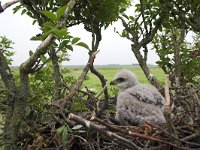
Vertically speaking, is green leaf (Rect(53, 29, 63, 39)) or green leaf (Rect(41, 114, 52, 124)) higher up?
green leaf (Rect(53, 29, 63, 39))

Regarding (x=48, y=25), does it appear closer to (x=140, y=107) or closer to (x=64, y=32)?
(x=64, y=32)

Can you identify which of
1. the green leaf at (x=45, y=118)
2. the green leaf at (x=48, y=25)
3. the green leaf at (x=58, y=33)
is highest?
the green leaf at (x=48, y=25)

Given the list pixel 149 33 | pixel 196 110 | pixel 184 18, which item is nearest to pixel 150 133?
pixel 196 110

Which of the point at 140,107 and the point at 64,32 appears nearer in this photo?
the point at 64,32

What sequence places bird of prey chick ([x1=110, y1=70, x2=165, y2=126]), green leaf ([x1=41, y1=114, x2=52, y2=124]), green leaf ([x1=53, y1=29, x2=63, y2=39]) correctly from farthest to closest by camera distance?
1. bird of prey chick ([x1=110, y1=70, x2=165, y2=126])
2. green leaf ([x1=41, y1=114, x2=52, y2=124])
3. green leaf ([x1=53, y1=29, x2=63, y2=39])

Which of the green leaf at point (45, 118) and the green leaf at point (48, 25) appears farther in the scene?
the green leaf at point (45, 118)

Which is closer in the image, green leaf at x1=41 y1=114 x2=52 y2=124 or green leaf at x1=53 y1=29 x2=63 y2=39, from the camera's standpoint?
green leaf at x1=53 y1=29 x2=63 y2=39

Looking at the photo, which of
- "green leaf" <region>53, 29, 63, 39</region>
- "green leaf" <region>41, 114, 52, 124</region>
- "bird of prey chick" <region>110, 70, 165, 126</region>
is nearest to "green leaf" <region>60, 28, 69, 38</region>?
"green leaf" <region>53, 29, 63, 39</region>

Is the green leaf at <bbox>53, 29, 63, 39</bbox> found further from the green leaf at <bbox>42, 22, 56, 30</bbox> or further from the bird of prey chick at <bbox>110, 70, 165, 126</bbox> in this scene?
the bird of prey chick at <bbox>110, 70, 165, 126</bbox>

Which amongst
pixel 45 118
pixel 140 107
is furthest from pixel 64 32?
pixel 140 107

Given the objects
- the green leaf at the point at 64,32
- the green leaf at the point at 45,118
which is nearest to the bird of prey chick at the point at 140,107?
the green leaf at the point at 45,118

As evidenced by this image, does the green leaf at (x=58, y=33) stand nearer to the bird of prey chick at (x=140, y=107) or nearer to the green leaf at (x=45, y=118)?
the green leaf at (x=45, y=118)

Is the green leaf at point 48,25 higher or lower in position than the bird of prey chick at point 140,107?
higher

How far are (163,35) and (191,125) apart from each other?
112 inches
